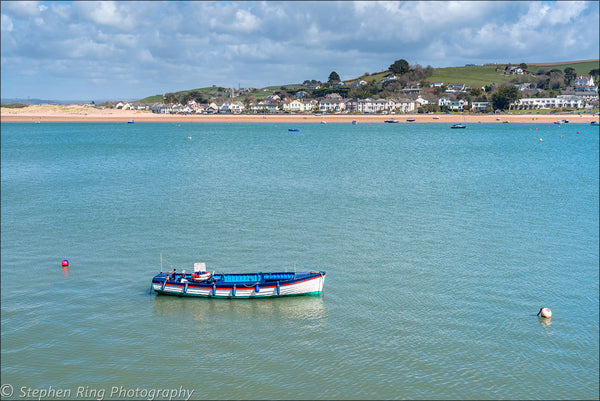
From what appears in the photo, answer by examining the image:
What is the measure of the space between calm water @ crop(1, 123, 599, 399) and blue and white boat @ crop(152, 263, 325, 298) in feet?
2.08

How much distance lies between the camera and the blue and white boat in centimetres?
3200

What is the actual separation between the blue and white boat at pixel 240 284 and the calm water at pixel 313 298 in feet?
2.08

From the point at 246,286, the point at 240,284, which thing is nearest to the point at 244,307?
the point at 246,286

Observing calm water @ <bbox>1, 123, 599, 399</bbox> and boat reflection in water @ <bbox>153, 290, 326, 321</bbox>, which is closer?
calm water @ <bbox>1, 123, 599, 399</bbox>

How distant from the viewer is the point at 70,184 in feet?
230

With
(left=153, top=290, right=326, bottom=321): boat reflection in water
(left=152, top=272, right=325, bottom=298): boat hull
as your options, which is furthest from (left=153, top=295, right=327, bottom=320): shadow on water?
(left=152, top=272, right=325, bottom=298): boat hull

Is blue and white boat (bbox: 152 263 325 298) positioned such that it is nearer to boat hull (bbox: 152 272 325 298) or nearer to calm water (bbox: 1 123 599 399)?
boat hull (bbox: 152 272 325 298)

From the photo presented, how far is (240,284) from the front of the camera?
105ft

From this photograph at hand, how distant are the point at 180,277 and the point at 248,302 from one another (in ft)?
16.1

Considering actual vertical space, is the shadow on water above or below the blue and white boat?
below

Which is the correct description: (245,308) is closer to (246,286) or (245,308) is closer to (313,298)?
(246,286)

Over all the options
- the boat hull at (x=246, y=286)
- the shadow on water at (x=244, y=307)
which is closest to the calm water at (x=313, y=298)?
the shadow on water at (x=244, y=307)

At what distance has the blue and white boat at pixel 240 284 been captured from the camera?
32.0 meters

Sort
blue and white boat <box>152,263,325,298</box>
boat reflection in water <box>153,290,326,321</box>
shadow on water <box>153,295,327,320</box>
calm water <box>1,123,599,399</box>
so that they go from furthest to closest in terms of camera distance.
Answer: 1. blue and white boat <box>152,263,325,298</box>
2. shadow on water <box>153,295,327,320</box>
3. boat reflection in water <box>153,290,326,321</box>
4. calm water <box>1,123,599,399</box>
